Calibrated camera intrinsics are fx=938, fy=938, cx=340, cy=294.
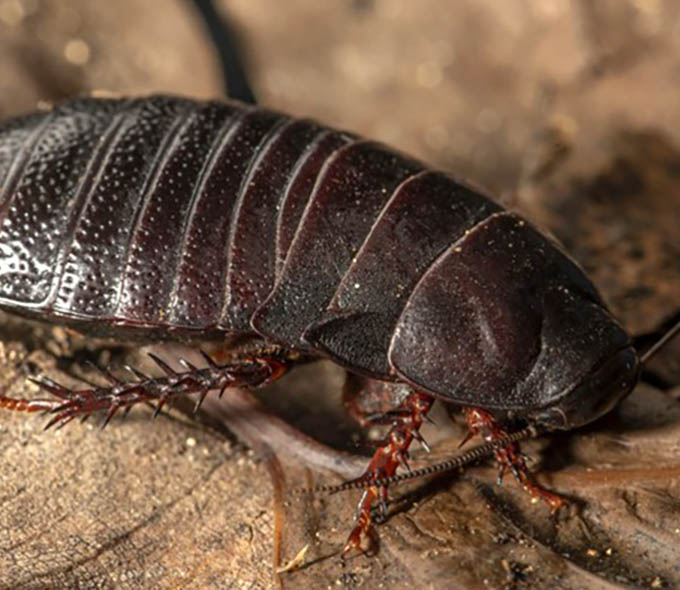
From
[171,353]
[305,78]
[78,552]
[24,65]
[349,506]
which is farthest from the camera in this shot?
[305,78]

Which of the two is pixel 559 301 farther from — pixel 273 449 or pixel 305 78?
pixel 305 78

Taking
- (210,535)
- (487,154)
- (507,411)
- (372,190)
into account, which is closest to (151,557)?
(210,535)

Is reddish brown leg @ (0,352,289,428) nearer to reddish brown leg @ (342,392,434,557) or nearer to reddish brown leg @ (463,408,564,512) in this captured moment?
reddish brown leg @ (342,392,434,557)

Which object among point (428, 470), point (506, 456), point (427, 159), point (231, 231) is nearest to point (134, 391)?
point (231, 231)

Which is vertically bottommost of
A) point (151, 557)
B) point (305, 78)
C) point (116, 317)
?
point (151, 557)

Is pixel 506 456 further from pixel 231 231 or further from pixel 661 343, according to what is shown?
pixel 231 231

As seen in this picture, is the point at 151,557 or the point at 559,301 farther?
the point at 559,301
